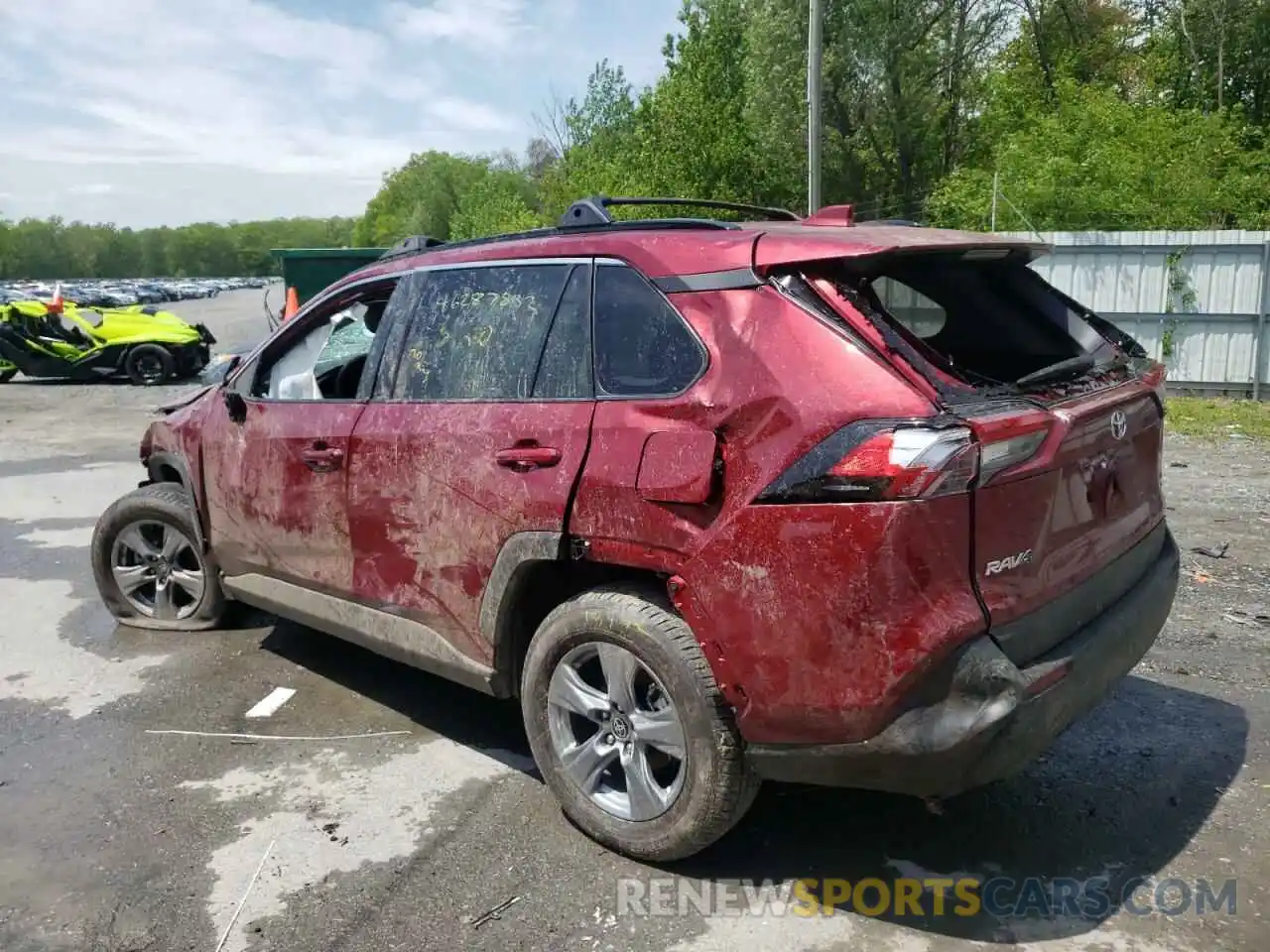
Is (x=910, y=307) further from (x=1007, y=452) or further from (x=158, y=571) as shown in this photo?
(x=158, y=571)

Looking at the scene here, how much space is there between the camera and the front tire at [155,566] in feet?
16.0

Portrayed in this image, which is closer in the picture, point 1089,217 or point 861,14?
point 1089,217

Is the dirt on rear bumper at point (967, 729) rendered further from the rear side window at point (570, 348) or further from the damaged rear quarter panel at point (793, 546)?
the rear side window at point (570, 348)

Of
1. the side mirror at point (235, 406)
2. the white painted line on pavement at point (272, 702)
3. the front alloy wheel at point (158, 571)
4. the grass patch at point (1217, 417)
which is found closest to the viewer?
the white painted line on pavement at point (272, 702)

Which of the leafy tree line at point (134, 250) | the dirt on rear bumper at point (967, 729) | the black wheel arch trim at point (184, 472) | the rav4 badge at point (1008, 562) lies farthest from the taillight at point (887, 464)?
the leafy tree line at point (134, 250)

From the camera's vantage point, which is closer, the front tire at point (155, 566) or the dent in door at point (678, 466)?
the dent in door at point (678, 466)

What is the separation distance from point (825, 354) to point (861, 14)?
24.7 m

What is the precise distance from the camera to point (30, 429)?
12.3m

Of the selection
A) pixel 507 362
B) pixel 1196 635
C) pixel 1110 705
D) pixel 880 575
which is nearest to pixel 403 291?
pixel 507 362

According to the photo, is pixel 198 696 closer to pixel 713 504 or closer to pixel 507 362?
pixel 507 362

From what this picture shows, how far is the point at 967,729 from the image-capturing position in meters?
2.43

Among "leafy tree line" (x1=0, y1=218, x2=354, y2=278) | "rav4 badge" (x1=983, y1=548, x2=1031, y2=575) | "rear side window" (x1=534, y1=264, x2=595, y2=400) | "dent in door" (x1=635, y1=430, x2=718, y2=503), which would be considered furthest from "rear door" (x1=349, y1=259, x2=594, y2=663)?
"leafy tree line" (x1=0, y1=218, x2=354, y2=278)

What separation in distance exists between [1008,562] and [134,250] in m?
193

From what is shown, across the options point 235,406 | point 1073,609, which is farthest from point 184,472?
point 1073,609
